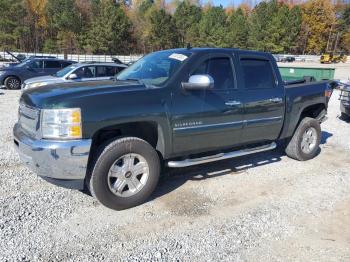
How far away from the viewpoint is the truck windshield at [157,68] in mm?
4508

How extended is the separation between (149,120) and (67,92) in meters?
0.98

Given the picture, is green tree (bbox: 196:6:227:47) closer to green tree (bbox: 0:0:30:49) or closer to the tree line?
the tree line

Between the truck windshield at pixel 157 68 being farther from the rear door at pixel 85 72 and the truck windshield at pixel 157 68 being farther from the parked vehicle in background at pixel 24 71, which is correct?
the parked vehicle in background at pixel 24 71

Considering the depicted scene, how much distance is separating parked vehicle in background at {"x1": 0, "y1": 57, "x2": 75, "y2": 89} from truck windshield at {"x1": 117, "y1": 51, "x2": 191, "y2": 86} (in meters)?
12.0

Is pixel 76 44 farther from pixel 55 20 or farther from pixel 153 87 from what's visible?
pixel 153 87

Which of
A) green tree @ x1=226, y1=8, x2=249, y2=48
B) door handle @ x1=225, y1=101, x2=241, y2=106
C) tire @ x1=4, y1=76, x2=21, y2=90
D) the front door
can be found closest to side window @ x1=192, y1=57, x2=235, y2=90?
the front door

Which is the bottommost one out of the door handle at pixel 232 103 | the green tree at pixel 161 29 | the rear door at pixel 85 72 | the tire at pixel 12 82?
the tire at pixel 12 82

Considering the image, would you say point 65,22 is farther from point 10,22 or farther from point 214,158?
point 214,158

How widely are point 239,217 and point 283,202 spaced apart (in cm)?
80

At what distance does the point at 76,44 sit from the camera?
6644 cm

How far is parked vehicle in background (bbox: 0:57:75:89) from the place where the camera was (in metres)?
15.7

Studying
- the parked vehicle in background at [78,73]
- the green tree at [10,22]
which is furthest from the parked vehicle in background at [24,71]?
the green tree at [10,22]

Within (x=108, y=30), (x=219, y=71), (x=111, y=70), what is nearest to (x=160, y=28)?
(x=108, y=30)

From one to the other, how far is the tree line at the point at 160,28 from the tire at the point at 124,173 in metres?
56.3
